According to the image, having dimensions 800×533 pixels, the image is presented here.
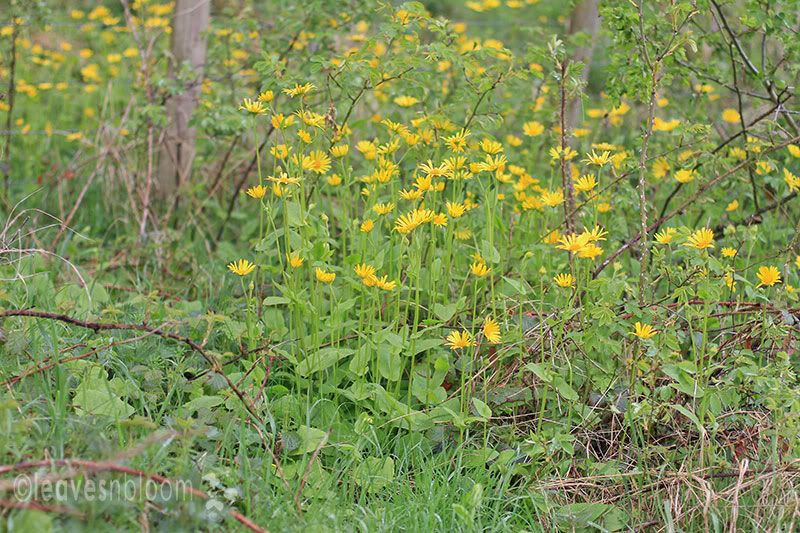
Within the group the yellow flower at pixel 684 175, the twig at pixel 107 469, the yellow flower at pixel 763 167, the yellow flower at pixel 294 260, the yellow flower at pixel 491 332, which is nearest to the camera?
the twig at pixel 107 469

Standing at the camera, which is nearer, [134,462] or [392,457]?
[134,462]

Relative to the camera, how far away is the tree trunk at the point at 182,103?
432 centimetres

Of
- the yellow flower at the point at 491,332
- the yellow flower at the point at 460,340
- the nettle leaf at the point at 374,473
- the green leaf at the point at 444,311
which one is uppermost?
the yellow flower at the point at 491,332

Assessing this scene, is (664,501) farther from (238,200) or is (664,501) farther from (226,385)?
(238,200)

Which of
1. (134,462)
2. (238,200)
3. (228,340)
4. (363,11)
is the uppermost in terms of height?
(363,11)

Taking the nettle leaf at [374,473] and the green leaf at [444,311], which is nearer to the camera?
the nettle leaf at [374,473]

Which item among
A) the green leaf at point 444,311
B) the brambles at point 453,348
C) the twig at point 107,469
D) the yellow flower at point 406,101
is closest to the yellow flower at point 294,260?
the brambles at point 453,348

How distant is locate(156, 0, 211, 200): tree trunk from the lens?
4.32 m

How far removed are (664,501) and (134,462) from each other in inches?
51.7

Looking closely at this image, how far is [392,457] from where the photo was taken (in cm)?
267

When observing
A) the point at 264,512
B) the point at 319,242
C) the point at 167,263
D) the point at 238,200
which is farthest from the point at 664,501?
the point at 238,200

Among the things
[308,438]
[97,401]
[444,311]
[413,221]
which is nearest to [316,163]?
[413,221]

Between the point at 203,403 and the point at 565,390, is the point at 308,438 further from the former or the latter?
the point at 565,390

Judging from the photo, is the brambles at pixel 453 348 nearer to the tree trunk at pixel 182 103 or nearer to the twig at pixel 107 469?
the twig at pixel 107 469
